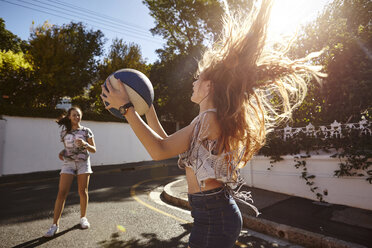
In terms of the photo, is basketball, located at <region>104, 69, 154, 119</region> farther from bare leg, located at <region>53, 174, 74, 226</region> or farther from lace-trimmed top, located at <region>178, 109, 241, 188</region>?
bare leg, located at <region>53, 174, 74, 226</region>

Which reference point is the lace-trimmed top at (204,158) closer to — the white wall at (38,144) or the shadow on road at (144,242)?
the shadow on road at (144,242)

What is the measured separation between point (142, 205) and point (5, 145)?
8.58 m

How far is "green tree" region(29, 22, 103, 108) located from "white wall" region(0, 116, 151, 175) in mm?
2901

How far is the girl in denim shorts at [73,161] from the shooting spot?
386 centimetres

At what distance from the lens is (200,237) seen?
1.51m

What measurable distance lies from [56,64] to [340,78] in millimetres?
14121

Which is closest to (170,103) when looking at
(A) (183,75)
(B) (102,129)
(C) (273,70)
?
(A) (183,75)

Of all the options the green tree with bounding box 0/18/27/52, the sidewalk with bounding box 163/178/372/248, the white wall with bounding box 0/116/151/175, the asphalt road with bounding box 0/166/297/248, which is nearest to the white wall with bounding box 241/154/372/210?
the sidewalk with bounding box 163/178/372/248

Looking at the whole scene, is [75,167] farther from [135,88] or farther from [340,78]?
[340,78]

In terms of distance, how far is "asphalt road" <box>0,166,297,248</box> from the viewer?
11.8ft

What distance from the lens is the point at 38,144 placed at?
11766mm

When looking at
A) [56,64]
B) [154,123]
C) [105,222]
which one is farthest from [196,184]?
[56,64]

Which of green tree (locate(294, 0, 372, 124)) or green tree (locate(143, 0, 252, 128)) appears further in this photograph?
green tree (locate(143, 0, 252, 128))

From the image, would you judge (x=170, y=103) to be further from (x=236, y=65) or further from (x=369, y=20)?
(x=236, y=65)
